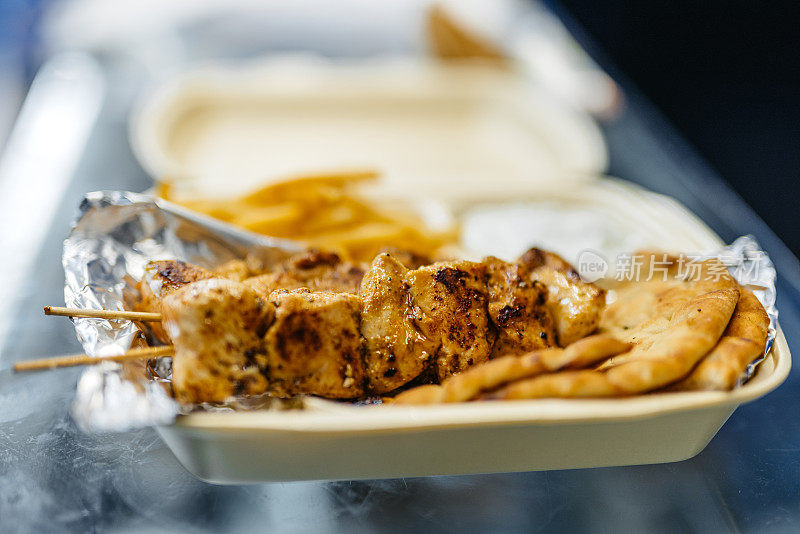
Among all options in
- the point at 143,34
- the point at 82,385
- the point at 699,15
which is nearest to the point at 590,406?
the point at 82,385

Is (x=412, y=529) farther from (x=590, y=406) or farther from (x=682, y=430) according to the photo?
(x=682, y=430)

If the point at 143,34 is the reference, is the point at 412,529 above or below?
below

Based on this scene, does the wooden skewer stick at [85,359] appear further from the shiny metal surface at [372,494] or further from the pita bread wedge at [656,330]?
the pita bread wedge at [656,330]

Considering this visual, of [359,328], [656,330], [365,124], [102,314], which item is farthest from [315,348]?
[365,124]

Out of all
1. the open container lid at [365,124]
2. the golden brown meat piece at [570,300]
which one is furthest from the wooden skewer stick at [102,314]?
the open container lid at [365,124]

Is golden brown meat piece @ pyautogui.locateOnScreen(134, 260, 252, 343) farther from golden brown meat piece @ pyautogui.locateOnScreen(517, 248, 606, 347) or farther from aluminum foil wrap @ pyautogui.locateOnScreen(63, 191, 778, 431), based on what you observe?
golden brown meat piece @ pyautogui.locateOnScreen(517, 248, 606, 347)

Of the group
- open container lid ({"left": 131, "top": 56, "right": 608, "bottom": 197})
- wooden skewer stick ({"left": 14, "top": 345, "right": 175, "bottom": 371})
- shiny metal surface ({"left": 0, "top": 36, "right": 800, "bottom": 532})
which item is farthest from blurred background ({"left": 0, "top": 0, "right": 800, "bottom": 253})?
wooden skewer stick ({"left": 14, "top": 345, "right": 175, "bottom": 371})
